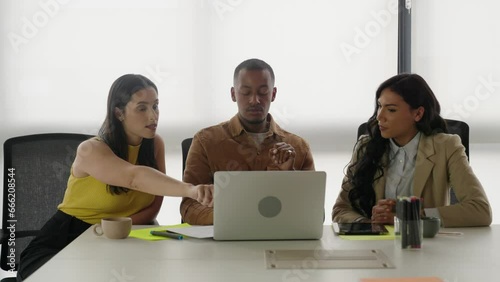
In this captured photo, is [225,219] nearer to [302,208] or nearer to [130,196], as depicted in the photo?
[302,208]

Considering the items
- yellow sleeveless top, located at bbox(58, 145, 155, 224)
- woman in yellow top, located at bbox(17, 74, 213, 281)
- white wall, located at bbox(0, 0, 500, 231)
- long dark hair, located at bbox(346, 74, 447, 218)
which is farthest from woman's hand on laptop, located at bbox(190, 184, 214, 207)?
white wall, located at bbox(0, 0, 500, 231)

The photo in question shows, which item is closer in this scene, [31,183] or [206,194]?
[206,194]

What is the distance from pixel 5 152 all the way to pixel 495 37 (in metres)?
2.95

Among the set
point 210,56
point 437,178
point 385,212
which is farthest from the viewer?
point 210,56

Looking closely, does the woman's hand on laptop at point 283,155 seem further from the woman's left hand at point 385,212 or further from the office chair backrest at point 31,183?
the office chair backrest at point 31,183

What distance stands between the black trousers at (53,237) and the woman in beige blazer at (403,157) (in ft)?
3.46

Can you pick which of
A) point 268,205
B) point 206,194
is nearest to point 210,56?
point 206,194

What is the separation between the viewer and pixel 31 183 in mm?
2908

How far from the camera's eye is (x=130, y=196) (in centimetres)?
283

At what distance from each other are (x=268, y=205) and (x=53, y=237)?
1037mm

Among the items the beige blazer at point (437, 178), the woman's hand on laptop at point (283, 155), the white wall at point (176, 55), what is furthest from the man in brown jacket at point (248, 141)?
the white wall at point (176, 55)

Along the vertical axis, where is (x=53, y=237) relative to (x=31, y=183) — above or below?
below

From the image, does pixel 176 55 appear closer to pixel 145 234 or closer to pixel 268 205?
pixel 145 234

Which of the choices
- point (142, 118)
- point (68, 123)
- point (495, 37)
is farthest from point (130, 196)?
point (495, 37)
